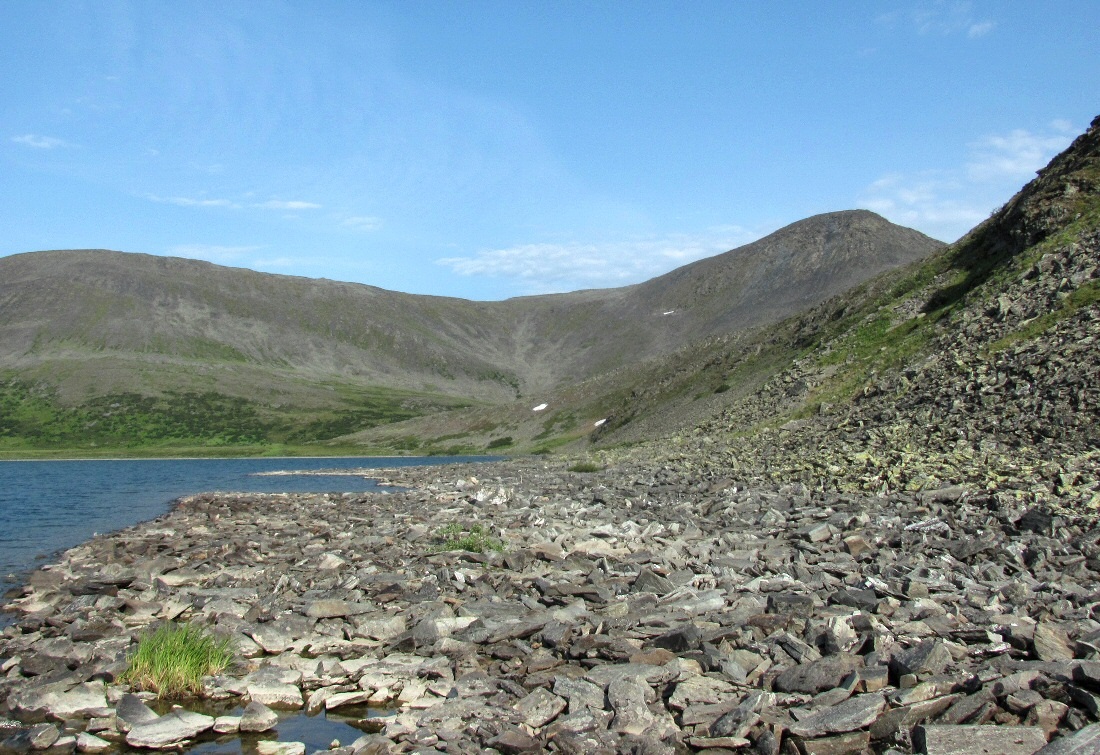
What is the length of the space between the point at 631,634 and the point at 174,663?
22.7ft

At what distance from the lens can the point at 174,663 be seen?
12.4 m

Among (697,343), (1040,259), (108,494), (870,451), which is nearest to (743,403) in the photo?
(1040,259)

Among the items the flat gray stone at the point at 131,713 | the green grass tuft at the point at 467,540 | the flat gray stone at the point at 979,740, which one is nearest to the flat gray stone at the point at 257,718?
the flat gray stone at the point at 131,713

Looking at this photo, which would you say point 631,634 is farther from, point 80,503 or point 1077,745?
point 80,503

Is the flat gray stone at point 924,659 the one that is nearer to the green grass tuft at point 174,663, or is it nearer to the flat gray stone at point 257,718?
the flat gray stone at point 257,718

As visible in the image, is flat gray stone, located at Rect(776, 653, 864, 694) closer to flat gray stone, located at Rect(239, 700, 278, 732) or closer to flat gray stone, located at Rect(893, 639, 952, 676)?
flat gray stone, located at Rect(893, 639, 952, 676)

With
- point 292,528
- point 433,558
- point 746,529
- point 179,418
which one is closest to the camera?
point 433,558

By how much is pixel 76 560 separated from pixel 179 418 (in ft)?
622

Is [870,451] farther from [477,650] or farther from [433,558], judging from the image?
[477,650]

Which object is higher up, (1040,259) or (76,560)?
(1040,259)

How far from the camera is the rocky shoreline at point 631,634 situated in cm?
952

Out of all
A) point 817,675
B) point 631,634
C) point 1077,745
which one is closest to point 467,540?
point 631,634

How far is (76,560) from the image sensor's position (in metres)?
24.7

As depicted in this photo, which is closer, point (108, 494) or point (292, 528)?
point (292, 528)
